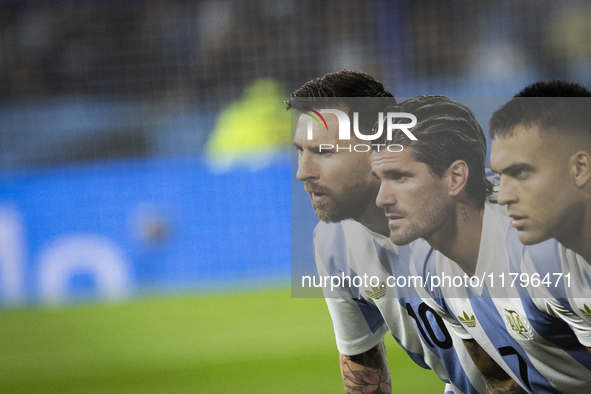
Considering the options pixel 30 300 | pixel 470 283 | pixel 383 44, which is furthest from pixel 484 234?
pixel 30 300

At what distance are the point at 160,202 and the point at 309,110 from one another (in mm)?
1222

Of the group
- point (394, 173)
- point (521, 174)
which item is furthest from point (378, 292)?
point (521, 174)

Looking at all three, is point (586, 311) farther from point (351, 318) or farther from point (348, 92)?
point (348, 92)

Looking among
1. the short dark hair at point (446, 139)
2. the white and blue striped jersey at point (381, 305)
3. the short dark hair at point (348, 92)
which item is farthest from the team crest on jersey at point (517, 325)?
the short dark hair at point (348, 92)

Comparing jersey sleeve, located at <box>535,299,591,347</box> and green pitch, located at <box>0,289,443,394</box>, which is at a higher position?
jersey sleeve, located at <box>535,299,591,347</box>

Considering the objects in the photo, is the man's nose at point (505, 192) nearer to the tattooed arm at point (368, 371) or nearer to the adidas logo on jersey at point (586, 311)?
the adidas logo on jersey at point (586, 311)

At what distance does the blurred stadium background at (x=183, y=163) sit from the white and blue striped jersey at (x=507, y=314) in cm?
83

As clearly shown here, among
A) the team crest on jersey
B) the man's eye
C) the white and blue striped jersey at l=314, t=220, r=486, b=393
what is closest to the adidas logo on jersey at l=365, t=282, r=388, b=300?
the white and blue striped jersey at l=314, t=220, r=486, b=393

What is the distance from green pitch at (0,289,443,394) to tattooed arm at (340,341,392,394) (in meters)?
0.54

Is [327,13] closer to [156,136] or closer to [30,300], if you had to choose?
[156,136]

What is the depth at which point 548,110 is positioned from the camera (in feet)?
2.73

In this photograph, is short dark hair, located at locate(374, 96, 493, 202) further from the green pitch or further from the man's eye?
the green pitch

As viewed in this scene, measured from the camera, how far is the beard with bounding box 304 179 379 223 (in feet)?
3.14

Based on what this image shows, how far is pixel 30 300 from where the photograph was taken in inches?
81.7
